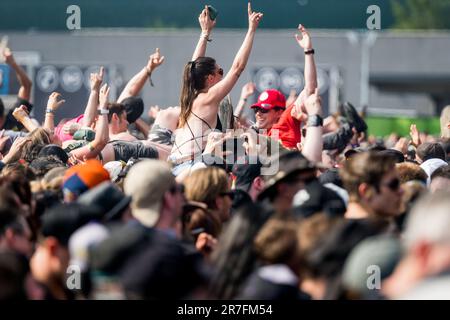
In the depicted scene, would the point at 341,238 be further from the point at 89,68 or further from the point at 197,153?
the point at 89,68

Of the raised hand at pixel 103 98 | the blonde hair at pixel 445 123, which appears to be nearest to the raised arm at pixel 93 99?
the raised hand at pixel 103 98

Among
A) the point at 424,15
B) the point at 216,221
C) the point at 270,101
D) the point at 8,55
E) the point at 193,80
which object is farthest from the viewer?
the point at 424,15

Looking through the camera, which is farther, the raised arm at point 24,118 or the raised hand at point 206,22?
the raised arm at point 24,118

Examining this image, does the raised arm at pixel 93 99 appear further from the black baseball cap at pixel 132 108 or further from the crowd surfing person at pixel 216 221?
the crowd surfing person at pixel 216 221

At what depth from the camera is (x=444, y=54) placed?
46375mm

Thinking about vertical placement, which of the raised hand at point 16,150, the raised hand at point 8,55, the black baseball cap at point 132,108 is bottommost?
the raised hand at point 16,150

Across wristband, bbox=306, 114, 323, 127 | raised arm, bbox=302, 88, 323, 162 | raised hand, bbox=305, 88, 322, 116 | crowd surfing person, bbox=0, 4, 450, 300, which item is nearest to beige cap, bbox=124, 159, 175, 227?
crowd surfing person, bbox=0, 4, 450, 300

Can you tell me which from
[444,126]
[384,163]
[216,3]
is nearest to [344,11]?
[216,3]

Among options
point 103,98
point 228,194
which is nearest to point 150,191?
point 228,194

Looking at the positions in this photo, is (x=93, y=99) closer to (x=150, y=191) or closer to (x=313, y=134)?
(x=313, y=134)

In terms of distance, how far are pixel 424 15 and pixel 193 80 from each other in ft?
273

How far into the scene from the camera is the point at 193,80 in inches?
353

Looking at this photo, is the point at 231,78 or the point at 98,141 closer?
the point at 231,78

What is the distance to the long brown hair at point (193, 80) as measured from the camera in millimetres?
8947
